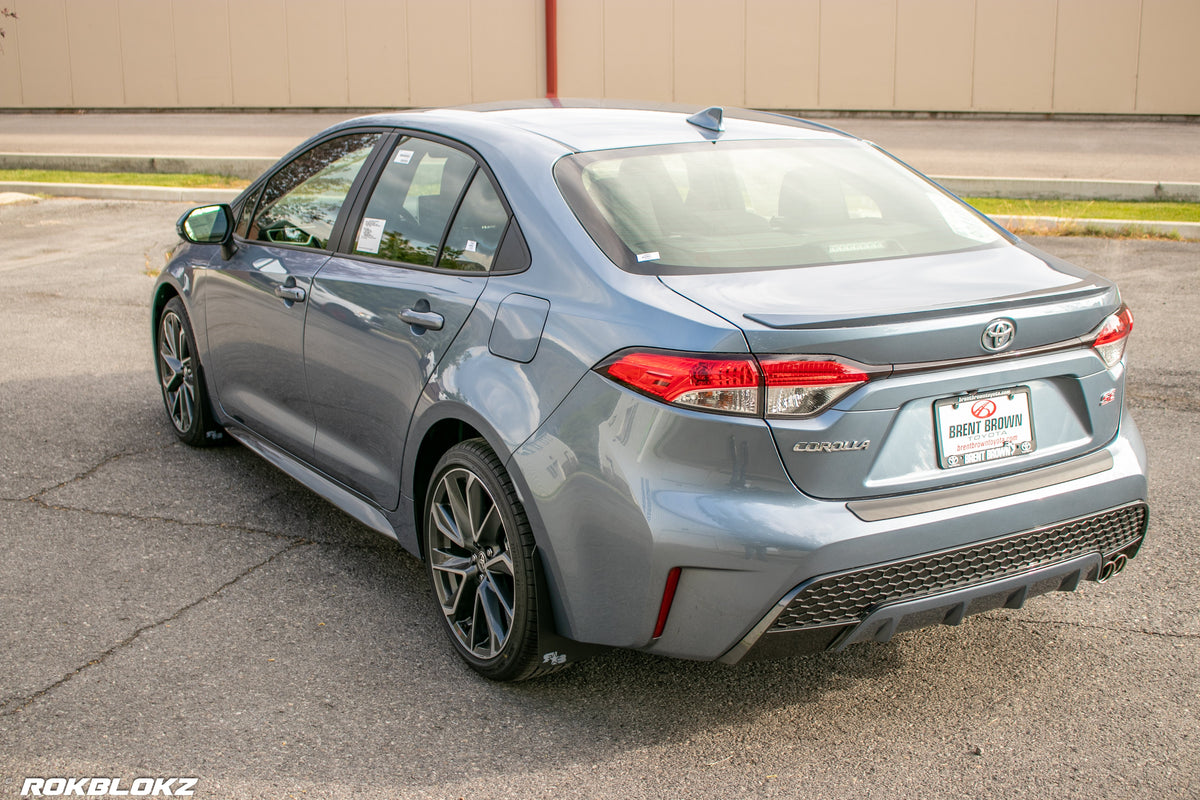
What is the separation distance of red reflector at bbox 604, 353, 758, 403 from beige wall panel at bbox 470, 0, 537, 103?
26167mm

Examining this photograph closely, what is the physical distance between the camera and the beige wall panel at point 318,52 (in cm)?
2959

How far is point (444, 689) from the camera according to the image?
11.4 ft

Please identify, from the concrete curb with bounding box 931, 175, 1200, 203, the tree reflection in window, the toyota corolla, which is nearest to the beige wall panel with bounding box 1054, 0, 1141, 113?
the concrete curb with bounding box 931, 175, 1200, 203

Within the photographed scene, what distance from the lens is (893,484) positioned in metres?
2.86

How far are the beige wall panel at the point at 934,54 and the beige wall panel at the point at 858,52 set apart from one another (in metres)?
0.22

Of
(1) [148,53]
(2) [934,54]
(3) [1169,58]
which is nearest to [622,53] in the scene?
(2) [934,54]

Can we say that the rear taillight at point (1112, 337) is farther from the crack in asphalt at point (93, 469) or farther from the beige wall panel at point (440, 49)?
the beige wall panel at point (440, 49)

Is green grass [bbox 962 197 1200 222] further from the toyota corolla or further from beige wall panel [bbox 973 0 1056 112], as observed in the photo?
beige wall panel [bbox 973 0 1056 112]

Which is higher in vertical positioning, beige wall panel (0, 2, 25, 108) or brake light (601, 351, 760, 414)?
beige wall panel (0, 2, 25, 108)

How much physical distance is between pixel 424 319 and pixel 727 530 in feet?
4.20

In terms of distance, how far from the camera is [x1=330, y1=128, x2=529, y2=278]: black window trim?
348 centimetres

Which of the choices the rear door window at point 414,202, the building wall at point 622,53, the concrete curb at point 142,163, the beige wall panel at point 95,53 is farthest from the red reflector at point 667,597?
the beige wall panel at point 95,53

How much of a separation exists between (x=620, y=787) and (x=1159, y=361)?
5.38m

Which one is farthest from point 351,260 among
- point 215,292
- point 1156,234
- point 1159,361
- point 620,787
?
point 1156,234
